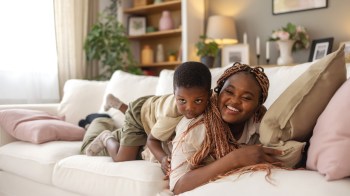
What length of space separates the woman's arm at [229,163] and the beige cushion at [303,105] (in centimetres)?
6

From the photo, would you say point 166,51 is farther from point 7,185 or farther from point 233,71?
point 233,71

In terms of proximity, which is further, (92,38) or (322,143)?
(92,38)

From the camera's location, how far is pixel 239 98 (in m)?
1.27

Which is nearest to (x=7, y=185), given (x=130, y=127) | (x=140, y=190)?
(x=130, y=127)

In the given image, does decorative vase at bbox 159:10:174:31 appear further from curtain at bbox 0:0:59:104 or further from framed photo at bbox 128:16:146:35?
curtain at bbox 0:0:59:104

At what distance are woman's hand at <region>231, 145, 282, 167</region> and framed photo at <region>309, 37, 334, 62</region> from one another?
8.19ft

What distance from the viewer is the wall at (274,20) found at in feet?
11.5

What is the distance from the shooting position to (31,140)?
2154 mm

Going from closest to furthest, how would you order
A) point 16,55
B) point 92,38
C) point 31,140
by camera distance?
point 31,140
point 16,55
point 92,38

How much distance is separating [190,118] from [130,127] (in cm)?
51

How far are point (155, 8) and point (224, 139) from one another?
11.5ft

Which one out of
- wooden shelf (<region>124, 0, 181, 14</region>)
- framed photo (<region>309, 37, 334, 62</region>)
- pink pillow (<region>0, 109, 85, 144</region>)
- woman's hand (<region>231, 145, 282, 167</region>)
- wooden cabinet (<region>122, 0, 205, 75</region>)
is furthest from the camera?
wooden shelf (<region>124, 0, 181, 14</region>)

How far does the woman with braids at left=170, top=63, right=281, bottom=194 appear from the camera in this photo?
3.87 feet

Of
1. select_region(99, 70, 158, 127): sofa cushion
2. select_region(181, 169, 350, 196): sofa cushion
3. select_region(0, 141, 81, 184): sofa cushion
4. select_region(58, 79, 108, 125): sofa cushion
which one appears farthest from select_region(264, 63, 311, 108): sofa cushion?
select_region(58, 79, 108, 125): sofa cushion
